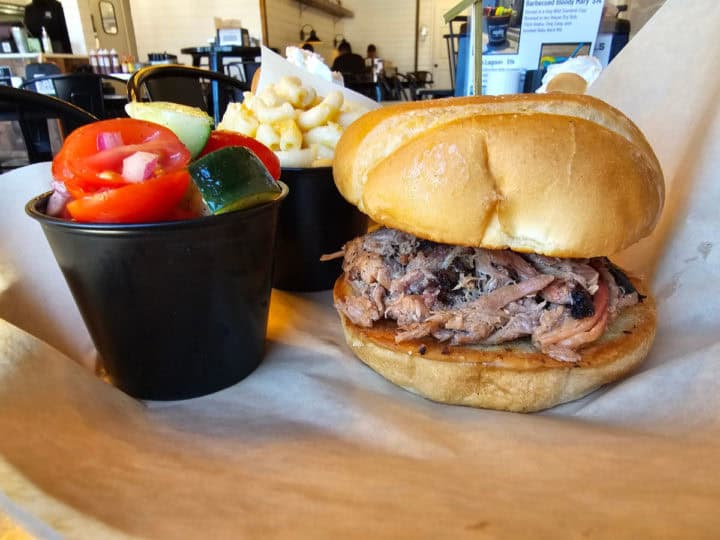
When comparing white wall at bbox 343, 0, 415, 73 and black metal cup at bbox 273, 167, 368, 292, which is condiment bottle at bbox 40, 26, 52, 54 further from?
black metal cup at bbox 273, 167, 368, 292

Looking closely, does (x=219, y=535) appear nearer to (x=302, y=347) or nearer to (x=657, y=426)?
(x=302, y=347)

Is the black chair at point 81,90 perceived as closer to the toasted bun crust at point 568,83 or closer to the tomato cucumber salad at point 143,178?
the toasted bun crust at point 568,83

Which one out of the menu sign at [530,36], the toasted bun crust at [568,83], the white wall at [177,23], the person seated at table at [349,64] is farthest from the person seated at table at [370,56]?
the toasted bun crust at [568,83]

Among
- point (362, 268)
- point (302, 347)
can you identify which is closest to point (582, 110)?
point (362, 268)

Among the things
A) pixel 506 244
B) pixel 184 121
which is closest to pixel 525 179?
pixel 506 244

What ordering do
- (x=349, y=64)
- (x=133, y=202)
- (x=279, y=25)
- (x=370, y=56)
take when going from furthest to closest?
(x=370, y=56), (x=349, y=64), (x=279, y=25), (x=133, y=202)

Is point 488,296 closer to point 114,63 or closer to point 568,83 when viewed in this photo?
point 568,83
